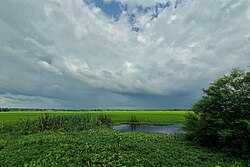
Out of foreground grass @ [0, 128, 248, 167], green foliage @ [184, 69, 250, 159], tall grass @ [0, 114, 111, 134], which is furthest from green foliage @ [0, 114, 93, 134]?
green foliage @ [184, 69, 250, 159]

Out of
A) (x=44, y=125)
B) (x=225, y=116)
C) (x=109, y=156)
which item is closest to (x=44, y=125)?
(x=44, y=125)

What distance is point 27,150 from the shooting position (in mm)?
16578

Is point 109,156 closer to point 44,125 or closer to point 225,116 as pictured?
point 225,116

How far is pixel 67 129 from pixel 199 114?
1884 cm

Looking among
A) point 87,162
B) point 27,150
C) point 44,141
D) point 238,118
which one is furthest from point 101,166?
point 238,118

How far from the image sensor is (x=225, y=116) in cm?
1897

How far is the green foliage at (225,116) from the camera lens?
17.4 metres

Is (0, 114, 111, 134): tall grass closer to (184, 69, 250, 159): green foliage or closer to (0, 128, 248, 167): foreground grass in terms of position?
(0, 128, 248, 167): foreground grass

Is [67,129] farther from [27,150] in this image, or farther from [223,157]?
[223,157]

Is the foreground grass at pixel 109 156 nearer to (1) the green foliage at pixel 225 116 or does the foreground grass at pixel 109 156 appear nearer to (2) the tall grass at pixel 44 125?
(1) the green foliage at pixel 225 116

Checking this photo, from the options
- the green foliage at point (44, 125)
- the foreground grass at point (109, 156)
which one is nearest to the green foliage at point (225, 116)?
the foreground grass at point (109, 156)

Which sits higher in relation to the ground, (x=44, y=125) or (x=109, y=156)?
(x=44, y=125)

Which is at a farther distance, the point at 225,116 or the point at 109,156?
the point at 225,116

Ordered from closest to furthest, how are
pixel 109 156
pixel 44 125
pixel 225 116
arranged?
pixel 109 156 < pixel 225 116 < pixel 44 125
